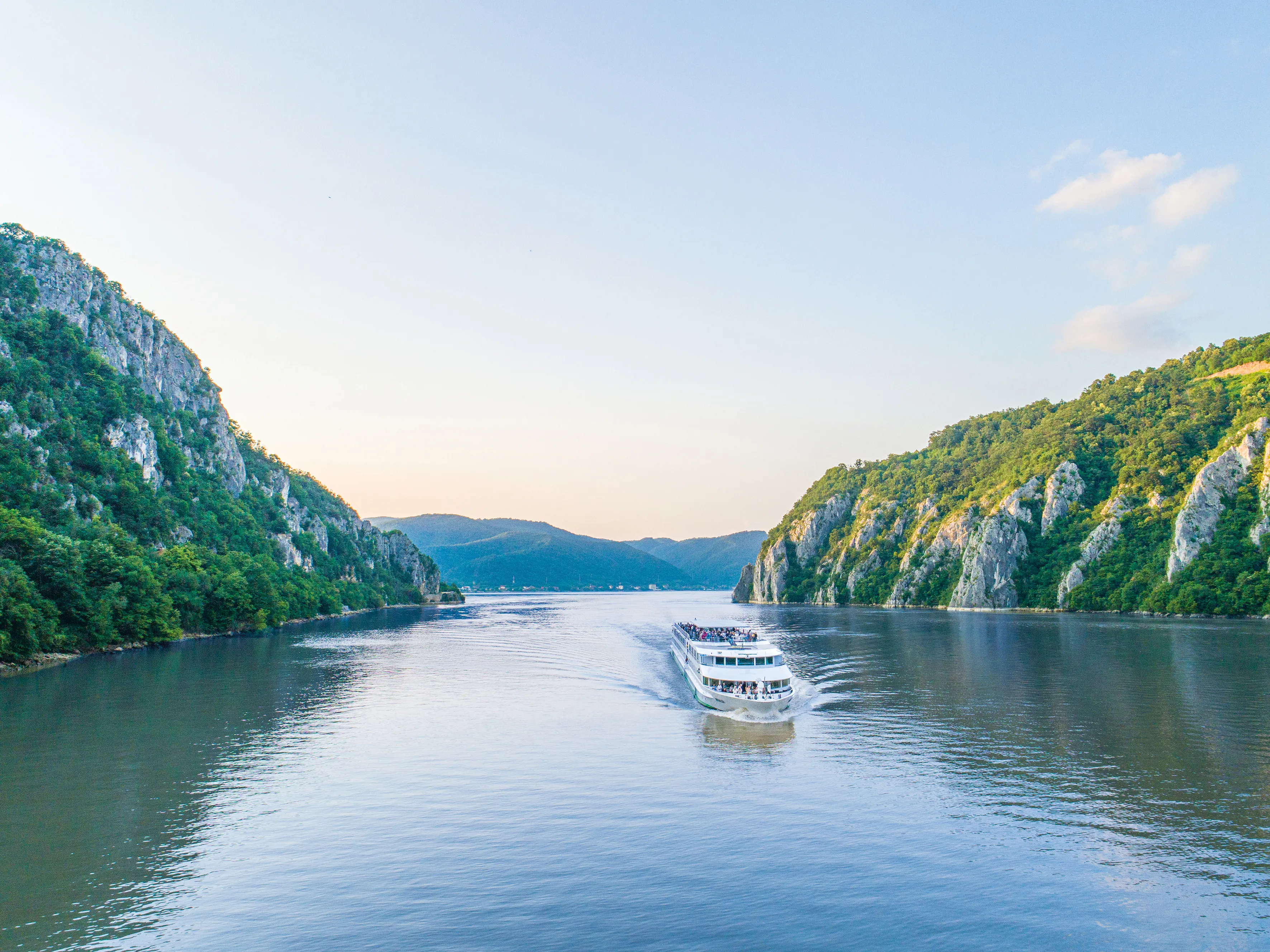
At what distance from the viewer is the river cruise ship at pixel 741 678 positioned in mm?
56219

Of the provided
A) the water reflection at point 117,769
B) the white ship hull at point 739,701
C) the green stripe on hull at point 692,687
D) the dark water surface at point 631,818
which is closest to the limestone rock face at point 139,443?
the water reflection at point 117,769

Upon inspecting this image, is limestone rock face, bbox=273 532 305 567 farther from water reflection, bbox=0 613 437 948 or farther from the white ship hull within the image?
the white ship hull

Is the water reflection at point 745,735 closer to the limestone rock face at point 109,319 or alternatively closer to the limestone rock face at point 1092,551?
the limestone rock face at point 1092,551

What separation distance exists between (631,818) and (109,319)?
185720mm

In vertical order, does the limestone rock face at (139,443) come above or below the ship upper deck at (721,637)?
above

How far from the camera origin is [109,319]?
557ft

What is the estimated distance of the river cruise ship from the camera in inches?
2213

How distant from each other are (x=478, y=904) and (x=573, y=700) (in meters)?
41.4

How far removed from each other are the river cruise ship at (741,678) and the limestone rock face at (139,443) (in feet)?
384

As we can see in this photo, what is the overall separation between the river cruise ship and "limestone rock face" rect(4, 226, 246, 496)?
490 feet

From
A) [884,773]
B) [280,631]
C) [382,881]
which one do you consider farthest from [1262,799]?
[280,631]

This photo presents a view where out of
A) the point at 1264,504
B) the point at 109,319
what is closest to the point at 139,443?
the point at 109,319

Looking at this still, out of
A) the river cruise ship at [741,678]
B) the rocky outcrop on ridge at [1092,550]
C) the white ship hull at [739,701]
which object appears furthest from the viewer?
the rocky outcrop on ridge at [1092,550]

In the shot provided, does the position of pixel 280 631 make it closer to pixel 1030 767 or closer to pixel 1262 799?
pixel 1030 767
